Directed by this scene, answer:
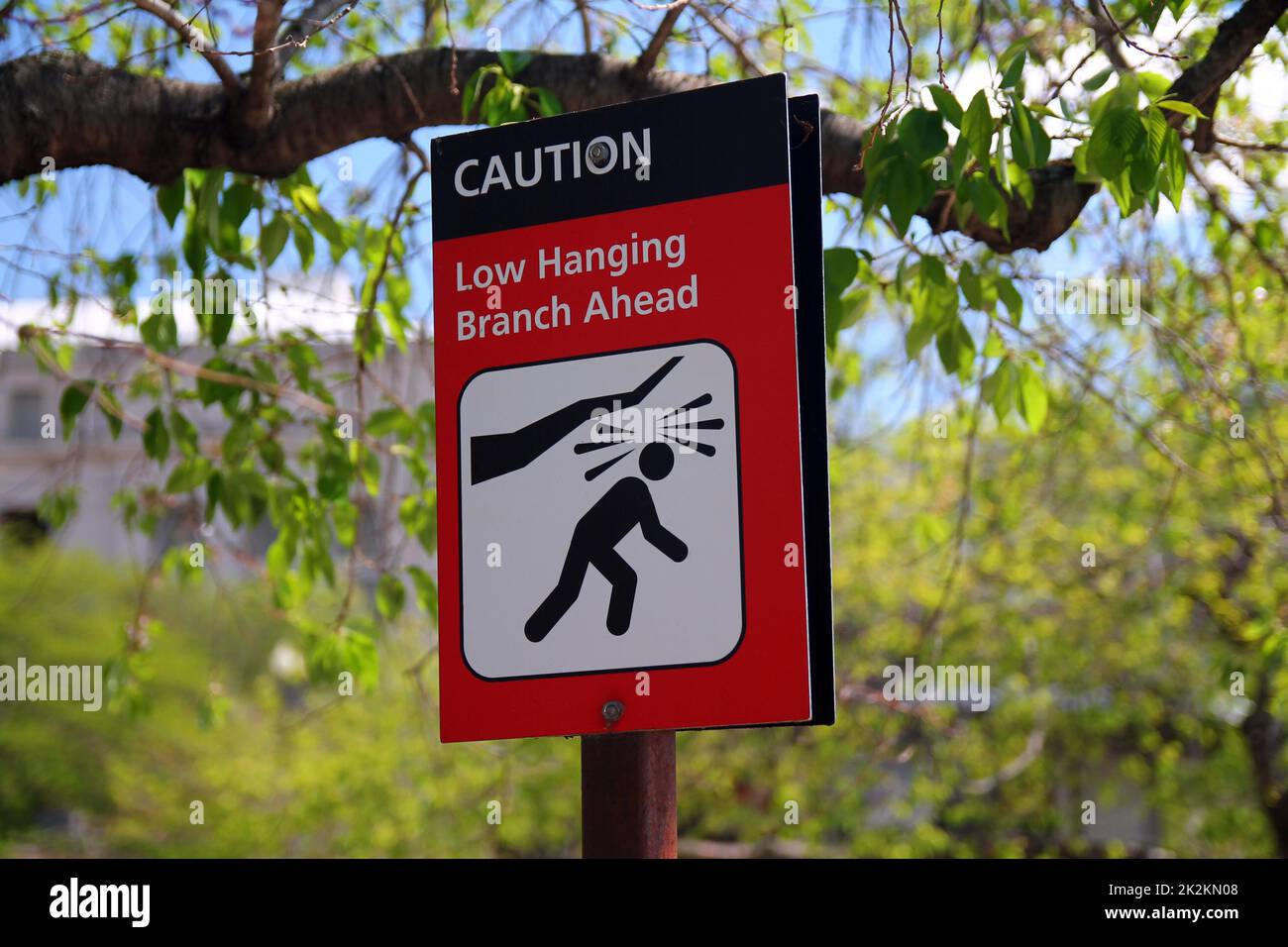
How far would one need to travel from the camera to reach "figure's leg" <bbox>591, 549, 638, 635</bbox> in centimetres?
228

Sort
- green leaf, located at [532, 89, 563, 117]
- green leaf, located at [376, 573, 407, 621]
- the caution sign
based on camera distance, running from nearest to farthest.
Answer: the caution sign → green leaf, located at [532, 89, 563, 117] → green leaf, located at [376, 573, 407, 621]

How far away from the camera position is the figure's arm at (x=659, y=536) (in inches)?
89.7

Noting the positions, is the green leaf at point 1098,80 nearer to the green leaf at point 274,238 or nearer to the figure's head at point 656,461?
the figure's head at point 656,461

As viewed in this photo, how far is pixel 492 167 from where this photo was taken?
256 cm

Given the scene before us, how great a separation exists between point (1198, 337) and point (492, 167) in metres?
4.38

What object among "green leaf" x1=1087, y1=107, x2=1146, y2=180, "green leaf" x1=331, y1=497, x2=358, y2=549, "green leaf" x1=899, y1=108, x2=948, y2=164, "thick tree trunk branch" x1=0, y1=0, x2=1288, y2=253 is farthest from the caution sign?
"green leaf" x1=331, y1=497, x2=358, y2=549

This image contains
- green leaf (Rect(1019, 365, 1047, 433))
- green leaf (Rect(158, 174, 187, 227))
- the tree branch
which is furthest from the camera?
green leaf (Rect(1019, 365, 1047, 433))

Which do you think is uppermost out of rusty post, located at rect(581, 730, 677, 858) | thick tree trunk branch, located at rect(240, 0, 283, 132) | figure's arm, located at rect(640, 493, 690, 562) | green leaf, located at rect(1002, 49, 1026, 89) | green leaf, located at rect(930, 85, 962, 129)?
thick tree trunk branch, located at rect(240, 0, 283, 132)

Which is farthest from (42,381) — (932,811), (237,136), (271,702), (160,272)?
(237,136)

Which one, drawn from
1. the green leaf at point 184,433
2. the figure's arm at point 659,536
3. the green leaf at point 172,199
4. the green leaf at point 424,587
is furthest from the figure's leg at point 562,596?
the green leaf at point 184,433

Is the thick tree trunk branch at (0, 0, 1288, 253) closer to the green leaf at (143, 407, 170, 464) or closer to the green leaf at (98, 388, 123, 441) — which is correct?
the green leaf at (143, 407, 170, 464)

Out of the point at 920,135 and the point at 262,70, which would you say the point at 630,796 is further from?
the point at 262,70

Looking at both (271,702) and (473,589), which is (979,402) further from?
(271,702)

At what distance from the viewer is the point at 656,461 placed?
232 centimetres
